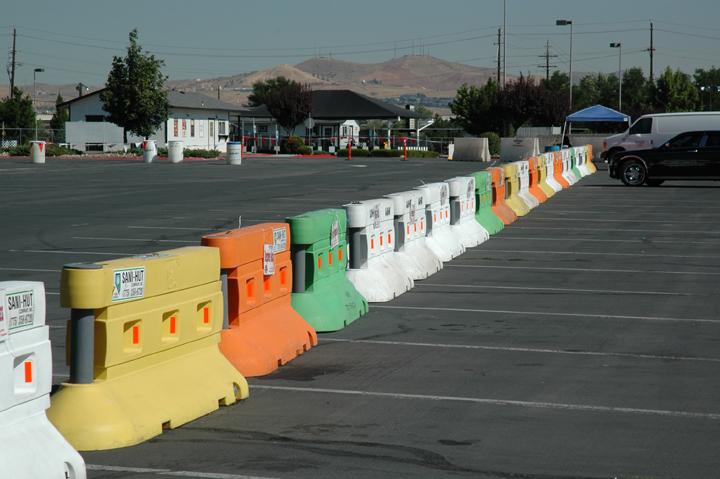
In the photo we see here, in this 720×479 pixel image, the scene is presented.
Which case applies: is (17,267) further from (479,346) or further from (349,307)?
(479,346)

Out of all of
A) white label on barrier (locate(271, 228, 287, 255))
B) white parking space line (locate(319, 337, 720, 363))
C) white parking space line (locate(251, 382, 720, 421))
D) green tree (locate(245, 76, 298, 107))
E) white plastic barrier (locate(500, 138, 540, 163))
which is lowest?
white parking space line (locate(251, 382, 720, 421))

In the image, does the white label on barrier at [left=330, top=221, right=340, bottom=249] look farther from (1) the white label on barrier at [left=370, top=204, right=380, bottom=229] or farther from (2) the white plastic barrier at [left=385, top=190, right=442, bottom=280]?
(2) the white plastic barrier at [left=385, top=190, right=442, bottom=280]

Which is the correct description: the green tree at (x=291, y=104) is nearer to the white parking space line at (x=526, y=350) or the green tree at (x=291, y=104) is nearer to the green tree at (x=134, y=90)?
the green tree at (x=134, y=90)

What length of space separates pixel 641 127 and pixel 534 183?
13.0 meters

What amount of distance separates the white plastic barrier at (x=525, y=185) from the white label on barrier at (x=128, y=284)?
1575cm

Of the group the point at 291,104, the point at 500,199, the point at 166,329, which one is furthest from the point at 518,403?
the point at 291,104

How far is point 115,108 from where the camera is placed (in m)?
57.6

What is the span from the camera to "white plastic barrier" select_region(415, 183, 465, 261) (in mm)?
12578

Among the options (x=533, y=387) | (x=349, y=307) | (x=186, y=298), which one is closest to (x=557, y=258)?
(x=349, y=307)

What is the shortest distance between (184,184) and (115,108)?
30.6m

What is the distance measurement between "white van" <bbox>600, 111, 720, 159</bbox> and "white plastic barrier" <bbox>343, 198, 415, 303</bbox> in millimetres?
25240

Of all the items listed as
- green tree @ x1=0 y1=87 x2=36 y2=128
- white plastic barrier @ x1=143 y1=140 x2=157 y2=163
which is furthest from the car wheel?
green tree @ x1=0 y1=87 x2=36 y2=128

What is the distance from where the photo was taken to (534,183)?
2291 cm

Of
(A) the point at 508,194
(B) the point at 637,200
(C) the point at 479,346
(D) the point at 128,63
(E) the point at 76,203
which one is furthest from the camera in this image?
(D) the point at 128,63
